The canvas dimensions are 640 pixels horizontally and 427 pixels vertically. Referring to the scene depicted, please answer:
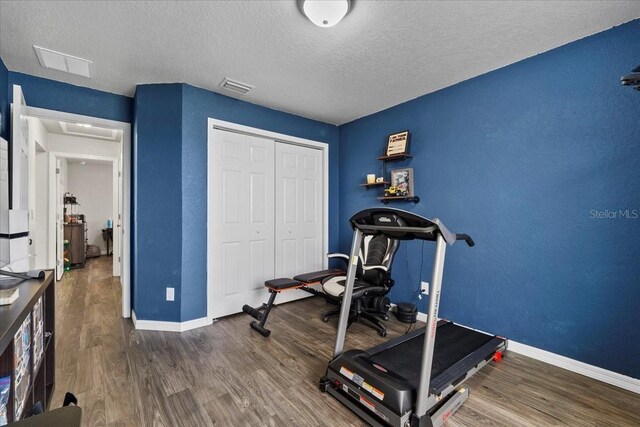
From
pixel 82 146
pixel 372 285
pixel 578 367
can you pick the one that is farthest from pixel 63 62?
pixel 578 367

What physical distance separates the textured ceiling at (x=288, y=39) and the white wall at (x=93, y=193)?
18.3ft

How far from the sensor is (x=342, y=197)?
14.1 feet

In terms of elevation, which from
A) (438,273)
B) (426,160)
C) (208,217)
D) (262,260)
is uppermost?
(426,160)

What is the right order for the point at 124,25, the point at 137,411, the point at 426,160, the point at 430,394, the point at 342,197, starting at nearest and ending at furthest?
the point at 430,394, the point at 137,411, the point at 124,25, the point at 426,160, the point at 342,197

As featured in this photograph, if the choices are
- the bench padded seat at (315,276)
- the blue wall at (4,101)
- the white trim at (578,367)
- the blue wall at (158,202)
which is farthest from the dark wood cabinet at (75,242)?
the white trim at (578,367)

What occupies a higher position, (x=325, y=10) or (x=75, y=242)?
(x=325, y=10)

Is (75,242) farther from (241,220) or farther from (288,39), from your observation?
(288,39)

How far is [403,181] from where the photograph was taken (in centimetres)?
339

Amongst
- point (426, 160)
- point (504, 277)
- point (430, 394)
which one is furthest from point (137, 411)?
point (426, 160)

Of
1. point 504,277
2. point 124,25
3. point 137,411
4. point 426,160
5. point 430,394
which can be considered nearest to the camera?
Result: point 430,394

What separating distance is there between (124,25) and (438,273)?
2664 mm

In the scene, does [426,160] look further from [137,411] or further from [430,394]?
[137,411]

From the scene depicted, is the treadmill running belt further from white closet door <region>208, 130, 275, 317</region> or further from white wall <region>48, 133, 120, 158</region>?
white wall <region>48, 133, 120, 158</region>

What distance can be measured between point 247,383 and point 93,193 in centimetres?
767
